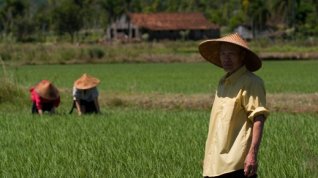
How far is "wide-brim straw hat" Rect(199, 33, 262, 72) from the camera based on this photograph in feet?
Result: 12.2

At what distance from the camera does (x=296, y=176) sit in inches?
203

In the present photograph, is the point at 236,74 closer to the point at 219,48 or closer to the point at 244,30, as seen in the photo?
the point at 219,48

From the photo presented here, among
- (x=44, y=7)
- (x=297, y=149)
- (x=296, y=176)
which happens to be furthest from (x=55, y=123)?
(x=44, y=7)

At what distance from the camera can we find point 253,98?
12.2 ft

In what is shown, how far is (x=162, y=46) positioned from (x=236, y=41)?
40.8m

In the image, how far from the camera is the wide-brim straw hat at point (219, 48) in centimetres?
372

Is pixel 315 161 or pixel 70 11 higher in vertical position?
pixel 315 161

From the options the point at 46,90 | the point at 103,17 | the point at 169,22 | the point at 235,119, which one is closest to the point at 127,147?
the point at 235,119

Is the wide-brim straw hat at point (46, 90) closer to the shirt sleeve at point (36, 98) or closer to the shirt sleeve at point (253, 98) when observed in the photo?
the shirt sleeve at point (36, 98)

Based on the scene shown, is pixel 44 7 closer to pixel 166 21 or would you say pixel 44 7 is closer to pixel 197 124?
pixel 166 21

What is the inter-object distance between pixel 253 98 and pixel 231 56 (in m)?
0.29

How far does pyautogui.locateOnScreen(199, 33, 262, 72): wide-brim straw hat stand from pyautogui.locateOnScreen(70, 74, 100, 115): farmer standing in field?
614cm

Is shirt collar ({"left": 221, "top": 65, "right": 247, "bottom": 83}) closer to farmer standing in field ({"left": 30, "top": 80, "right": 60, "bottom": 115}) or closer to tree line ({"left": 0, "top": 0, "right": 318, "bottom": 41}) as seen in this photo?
farmer standing in field ({"left": 30, "top": 80, "right": 60, "bottom": 115})

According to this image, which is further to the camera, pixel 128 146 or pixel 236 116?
pixel 128 146
